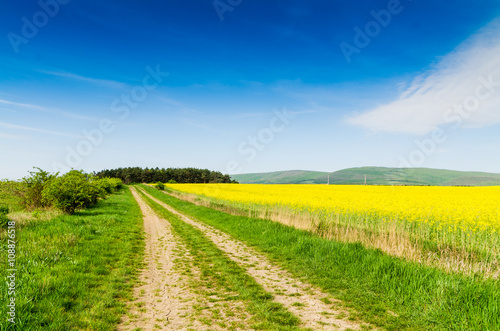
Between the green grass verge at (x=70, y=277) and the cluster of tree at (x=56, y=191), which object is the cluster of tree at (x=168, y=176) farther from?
the green grass verge at (x=70, y=277)

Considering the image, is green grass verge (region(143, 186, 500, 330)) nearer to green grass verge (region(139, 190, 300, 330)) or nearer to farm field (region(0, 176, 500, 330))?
farm field (region(0, 176, 500, 330))

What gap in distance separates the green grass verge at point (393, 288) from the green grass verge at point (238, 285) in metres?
1.56

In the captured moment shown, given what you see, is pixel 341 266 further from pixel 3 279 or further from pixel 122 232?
pixel 122 232

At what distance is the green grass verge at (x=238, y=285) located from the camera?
15.5 ft

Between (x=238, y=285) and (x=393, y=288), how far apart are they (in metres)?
3.78

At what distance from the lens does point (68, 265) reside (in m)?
7.07

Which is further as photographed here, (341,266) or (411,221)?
(411,221)

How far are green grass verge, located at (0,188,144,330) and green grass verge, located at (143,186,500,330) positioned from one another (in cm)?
493

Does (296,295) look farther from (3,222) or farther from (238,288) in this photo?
(3,222)

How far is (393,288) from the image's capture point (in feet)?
19.7

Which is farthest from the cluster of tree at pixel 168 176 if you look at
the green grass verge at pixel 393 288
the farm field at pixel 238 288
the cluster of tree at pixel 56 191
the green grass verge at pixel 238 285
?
the green grass verge at pixel 393 288

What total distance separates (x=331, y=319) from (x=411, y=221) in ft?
35.1

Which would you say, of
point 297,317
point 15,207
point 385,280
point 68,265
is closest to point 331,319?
point 297,317

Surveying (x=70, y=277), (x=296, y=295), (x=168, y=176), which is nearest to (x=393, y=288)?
(x=296, y=295)
